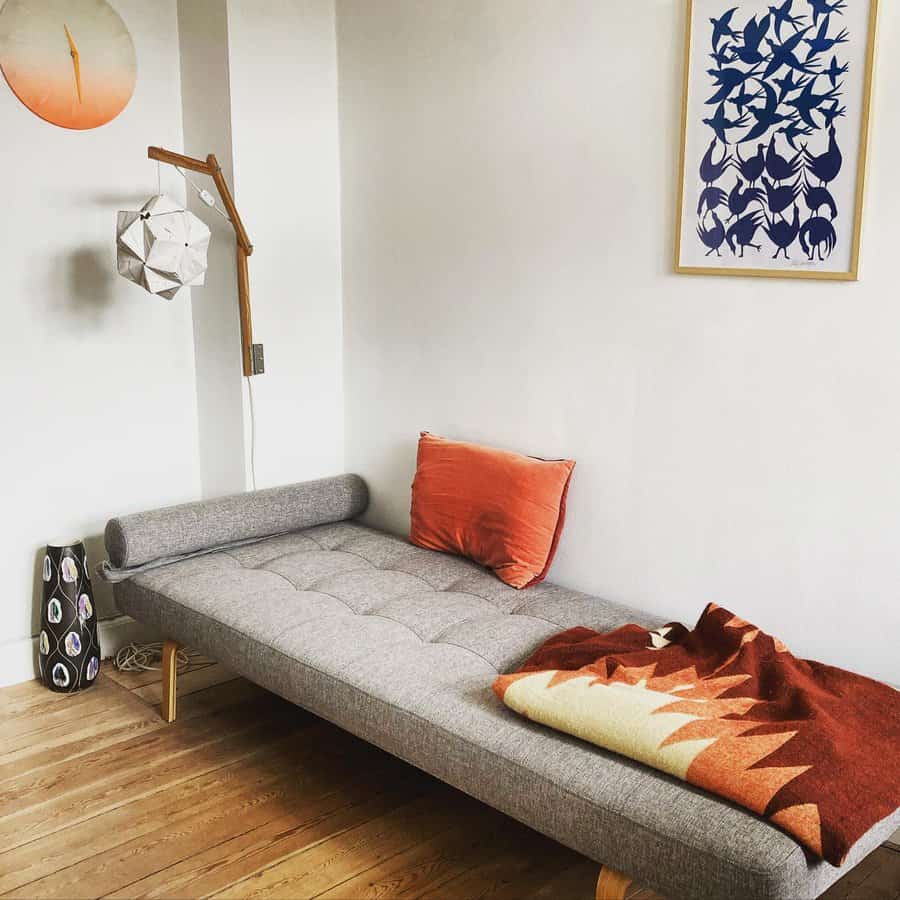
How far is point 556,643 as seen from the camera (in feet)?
7.70

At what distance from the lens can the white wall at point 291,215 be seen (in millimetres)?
3217

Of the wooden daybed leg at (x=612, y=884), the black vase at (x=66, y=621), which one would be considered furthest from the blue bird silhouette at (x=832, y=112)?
the black vase at (x=66, y=621)

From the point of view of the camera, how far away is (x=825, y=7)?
222 centimetres

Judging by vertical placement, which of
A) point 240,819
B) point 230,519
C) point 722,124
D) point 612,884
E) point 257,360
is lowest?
point 240,819

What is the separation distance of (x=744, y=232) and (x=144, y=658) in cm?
226

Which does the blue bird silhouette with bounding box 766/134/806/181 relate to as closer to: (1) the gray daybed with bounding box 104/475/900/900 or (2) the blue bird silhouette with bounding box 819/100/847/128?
(2) the blue bird silhouette with bounding box 819/100/847/128

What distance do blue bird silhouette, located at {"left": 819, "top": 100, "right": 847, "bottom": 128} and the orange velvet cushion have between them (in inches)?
42.7

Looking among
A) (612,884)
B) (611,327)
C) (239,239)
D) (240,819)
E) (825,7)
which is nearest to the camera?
(612,884)

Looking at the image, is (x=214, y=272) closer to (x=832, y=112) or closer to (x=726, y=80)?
(x=726, y=80)

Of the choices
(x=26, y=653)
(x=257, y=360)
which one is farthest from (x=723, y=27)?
(x=26, y=653)

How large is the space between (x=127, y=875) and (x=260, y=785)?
0.44 meters

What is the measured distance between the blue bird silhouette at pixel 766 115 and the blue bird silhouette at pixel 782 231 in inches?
7.6

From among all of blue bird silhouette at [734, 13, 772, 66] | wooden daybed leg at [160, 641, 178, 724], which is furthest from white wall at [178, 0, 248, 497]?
blue bird silhouette at [734, 13, 772, 66]

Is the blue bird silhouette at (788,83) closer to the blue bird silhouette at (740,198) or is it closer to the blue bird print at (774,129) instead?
the blue bird print at (774,129)
